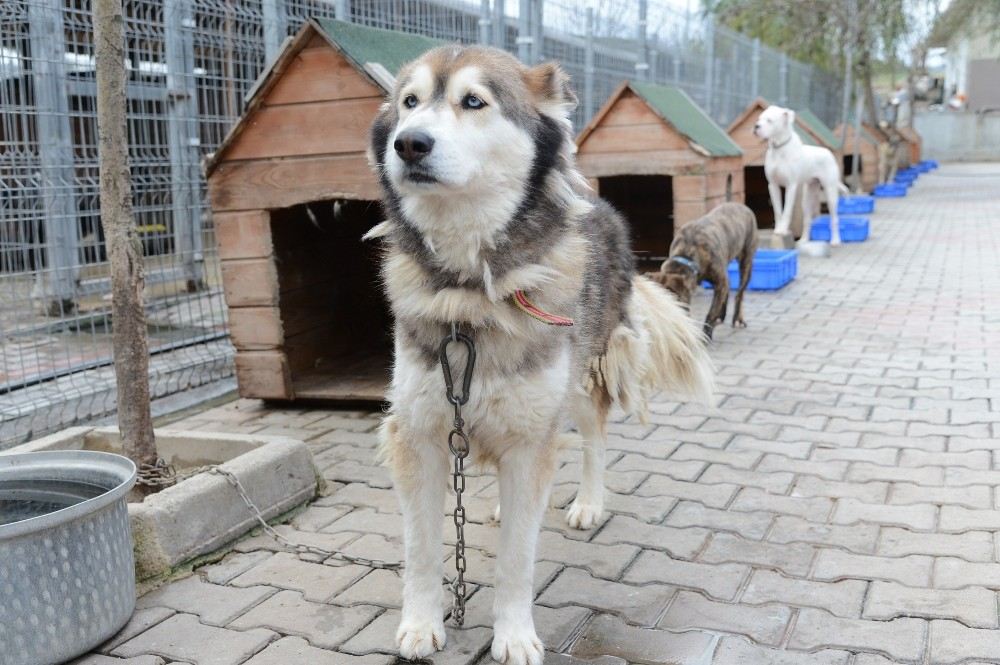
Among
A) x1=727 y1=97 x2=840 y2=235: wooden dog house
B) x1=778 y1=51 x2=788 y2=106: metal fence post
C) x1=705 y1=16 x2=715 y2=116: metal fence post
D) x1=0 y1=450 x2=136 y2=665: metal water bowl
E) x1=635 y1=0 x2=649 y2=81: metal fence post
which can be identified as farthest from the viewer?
x1=778 y1=51 x2=788 y2=106: metal fence post

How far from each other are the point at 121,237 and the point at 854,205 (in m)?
13.6

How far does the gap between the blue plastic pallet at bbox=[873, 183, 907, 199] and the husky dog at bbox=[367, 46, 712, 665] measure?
18039 millimetres

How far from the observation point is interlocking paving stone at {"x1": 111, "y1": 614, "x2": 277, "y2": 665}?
2.44 metres

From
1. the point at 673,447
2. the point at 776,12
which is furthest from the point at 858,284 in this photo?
the point at 776,12

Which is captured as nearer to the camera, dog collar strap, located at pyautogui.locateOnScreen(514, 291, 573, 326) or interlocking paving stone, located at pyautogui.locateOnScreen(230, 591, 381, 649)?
dog collar strap, located at pyautogui.locateOnScreen(514, 291, 573, 326)

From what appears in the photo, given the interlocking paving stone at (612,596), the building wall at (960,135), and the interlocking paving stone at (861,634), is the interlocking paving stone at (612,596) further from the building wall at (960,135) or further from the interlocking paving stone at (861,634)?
the building wall at (960,135)

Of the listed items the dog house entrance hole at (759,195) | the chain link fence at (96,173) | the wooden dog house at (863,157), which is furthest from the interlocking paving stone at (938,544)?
the wooden dog house at (863,157)

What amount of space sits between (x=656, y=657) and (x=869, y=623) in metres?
0.62

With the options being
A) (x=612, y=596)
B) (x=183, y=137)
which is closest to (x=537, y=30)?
(x=183, y=137)

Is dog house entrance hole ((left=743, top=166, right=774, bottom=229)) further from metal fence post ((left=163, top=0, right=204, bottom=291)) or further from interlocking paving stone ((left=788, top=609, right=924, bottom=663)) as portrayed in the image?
interlocking paving stone ((left=788, top=609, right=924, bottom=663))

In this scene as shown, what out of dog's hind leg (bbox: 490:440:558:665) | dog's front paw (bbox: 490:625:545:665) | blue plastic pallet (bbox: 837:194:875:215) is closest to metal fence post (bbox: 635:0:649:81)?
blue plastic pallet (bbox: 837:194:875:215)

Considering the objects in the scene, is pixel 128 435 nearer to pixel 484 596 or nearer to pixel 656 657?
pixel 484 596

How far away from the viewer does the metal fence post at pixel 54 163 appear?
15.2 feet

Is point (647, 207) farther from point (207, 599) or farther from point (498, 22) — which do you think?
point (207, 599)
